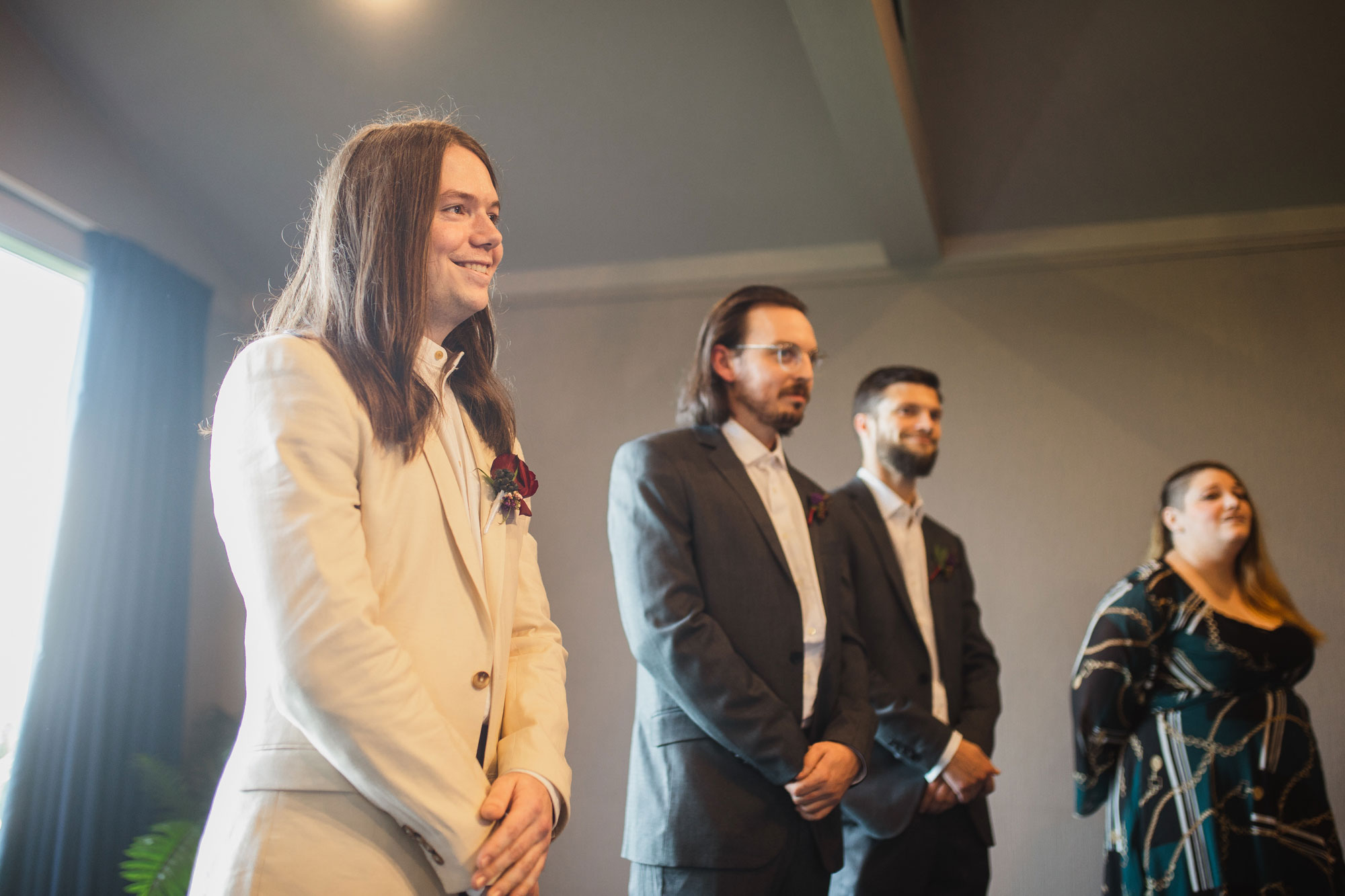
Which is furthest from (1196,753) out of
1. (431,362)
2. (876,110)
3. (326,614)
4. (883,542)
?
(326,614)

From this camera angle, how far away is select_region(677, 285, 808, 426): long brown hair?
2553 mm

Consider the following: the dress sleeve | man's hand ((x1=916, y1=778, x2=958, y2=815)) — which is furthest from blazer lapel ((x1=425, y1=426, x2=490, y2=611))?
the dress sleeve

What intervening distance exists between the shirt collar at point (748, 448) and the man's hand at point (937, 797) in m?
0.93

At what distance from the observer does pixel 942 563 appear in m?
2.98

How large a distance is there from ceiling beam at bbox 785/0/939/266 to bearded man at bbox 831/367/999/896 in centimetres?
89

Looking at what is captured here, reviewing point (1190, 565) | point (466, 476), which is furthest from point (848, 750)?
point (1190, 565)

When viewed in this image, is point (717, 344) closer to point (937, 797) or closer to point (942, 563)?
point (942, 563)

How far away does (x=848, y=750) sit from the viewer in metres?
2.09

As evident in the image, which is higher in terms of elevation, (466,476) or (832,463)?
(832,463)

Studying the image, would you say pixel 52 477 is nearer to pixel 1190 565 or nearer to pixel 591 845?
pixel 591 845

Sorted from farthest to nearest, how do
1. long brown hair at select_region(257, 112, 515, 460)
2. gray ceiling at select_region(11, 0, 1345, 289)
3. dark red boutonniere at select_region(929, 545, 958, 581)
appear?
gray ceiling at select_region(11, 0, 1345, 289) < dark red boutonniere at select_region(929, 545, 958, 581) < long brown hair at select_region(257, 112, 515, 460)

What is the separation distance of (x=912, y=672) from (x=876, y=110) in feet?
6.23

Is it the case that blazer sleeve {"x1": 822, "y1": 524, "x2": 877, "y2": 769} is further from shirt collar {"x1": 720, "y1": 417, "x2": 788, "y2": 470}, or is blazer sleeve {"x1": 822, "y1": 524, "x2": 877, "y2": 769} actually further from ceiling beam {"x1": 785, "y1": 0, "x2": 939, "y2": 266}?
ceiling beam {"x1": 785, "y1": 0, "x2": 939, "y2": 266}

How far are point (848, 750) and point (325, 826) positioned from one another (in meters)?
1.26
